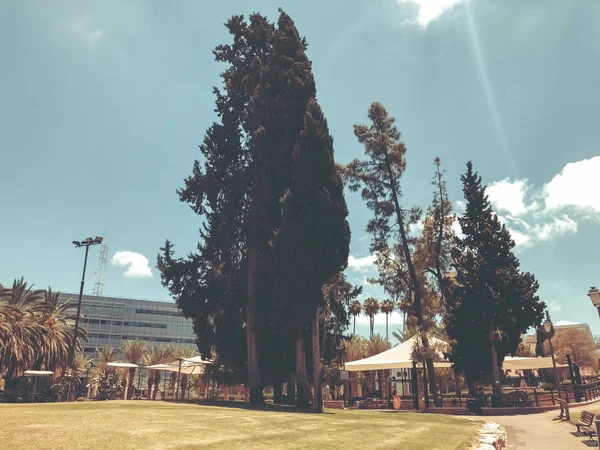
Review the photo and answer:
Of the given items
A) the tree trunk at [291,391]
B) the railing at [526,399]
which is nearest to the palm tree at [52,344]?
the tree trunk at [291,391]

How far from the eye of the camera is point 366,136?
33875mm

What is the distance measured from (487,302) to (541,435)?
1326cm

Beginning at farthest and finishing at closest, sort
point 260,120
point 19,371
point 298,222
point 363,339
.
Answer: point 363,339, point 19,371, point 260,120, point 298,222

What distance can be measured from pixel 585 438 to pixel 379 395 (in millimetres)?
23542

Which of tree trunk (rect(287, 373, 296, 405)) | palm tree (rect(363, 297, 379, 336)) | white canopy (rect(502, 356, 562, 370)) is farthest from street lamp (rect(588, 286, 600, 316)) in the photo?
palm tree (rect(363, 297, 379, 336))

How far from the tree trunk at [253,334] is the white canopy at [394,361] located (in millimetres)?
7277

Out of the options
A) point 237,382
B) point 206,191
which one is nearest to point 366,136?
point 206,191

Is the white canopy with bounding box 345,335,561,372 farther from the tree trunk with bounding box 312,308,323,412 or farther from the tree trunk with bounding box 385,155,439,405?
the tree trunk with bounding box 312,308,323,412

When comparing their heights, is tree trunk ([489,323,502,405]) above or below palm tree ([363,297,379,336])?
below

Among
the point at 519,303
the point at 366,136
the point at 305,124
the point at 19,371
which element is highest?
the point at 366,136

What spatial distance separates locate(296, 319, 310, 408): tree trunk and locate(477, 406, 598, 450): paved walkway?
376 inches

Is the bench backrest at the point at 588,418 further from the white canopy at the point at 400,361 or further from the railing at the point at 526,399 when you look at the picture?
the white canopy at the point at 400,361

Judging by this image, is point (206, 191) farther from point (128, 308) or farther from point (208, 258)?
point (128, 308)

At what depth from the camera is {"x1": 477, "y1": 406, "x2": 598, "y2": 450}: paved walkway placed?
13.0 m
